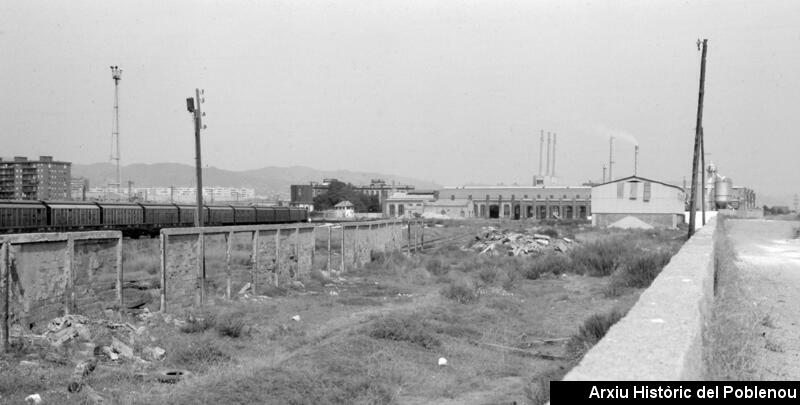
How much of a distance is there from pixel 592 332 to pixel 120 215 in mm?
33118

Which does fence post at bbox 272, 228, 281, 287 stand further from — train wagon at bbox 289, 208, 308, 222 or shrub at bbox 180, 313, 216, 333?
train wagon at bbox 289, 208, 308, 222

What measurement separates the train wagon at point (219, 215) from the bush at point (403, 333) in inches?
1396

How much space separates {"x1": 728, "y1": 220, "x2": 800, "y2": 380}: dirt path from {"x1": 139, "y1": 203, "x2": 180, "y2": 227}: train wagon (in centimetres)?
3023

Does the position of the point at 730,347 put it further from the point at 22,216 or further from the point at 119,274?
the point at 22,216

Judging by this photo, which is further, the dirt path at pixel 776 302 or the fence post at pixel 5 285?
the fence post at pixel 5 285

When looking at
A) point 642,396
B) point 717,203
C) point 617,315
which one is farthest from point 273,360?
point 717,203

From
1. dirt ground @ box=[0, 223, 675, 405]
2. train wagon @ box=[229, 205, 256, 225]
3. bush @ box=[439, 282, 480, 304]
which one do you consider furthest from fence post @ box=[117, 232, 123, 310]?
train wagon @ box=[229, 205, 256, 225]

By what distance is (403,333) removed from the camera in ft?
31.9

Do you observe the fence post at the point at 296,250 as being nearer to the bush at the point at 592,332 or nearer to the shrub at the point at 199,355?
the shrub at the point at 199,355

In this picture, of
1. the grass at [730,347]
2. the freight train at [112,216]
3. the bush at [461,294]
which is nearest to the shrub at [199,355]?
the grass at [730,347]

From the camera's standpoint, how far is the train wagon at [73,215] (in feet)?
103

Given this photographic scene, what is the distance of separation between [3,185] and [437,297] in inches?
2412

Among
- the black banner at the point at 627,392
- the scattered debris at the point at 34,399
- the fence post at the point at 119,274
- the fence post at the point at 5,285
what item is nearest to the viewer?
the black banner at the point at 627,392

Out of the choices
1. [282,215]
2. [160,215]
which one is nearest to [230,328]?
[160,215]
